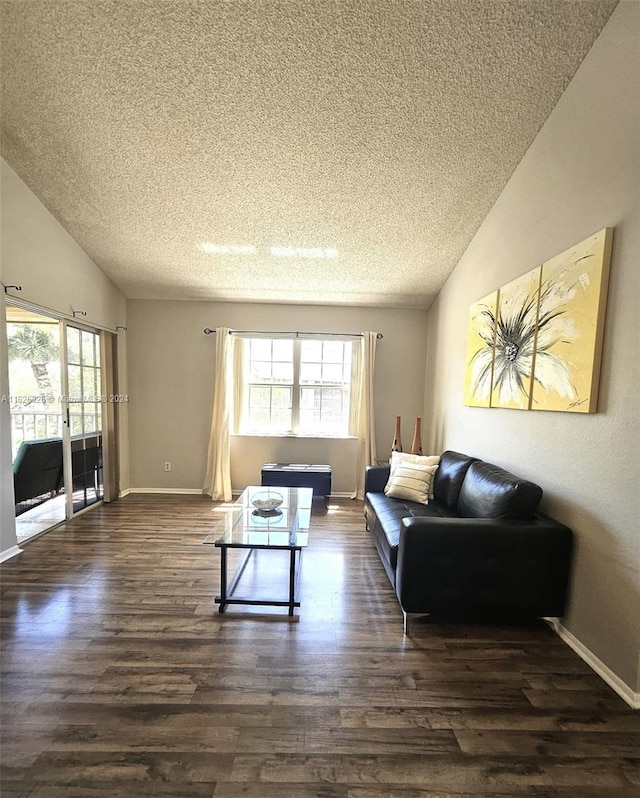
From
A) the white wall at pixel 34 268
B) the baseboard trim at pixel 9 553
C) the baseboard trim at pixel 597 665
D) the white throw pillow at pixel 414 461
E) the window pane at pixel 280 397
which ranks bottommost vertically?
the baseboard trim at pixel 9 553

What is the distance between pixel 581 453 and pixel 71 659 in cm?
280

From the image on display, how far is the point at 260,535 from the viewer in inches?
84.7

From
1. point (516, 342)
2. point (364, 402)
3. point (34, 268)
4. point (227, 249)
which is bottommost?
point (364, 402)

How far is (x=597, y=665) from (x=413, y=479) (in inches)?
59.7

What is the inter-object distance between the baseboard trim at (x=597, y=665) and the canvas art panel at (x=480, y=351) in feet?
5.00

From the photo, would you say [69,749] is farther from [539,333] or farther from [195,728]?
[539,333]

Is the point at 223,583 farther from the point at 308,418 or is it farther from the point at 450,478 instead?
the point at 308,418

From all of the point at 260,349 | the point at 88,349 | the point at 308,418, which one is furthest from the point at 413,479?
the point at 88,349

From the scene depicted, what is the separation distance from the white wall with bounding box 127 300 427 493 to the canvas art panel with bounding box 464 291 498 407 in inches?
50.5

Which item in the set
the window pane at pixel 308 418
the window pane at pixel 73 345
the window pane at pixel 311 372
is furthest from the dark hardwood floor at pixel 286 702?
the window pane at pixel 311 372

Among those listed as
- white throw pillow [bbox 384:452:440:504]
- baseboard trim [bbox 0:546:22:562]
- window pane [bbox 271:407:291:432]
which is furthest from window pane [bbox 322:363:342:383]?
baseboard trim [bbox 0:546:22:562]

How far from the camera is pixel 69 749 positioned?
1232 millimetres

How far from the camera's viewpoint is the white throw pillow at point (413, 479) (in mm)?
2854

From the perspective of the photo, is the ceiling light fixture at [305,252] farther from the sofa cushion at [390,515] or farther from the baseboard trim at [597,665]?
the baseboard trim at [597,665]
